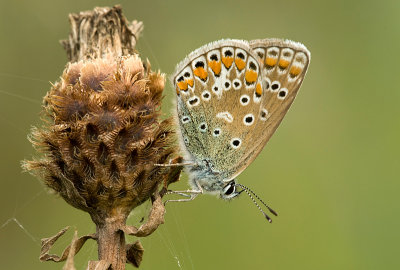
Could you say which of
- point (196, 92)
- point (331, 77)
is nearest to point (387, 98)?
point (331, 77)

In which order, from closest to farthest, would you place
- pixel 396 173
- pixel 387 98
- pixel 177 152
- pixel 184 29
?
pixel 177 152, pixel 396 173, pixel 387 98, pixel 184 29

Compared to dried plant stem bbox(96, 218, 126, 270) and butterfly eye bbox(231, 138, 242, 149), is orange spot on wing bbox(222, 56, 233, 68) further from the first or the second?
dried plant stem bbox(96, 218, 126, 270)

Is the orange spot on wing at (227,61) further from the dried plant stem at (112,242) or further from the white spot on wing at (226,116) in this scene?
the dried plant stem at (112,242)

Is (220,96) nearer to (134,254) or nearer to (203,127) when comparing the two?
(203,127)

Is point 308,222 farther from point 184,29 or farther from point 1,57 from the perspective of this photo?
point 1,57

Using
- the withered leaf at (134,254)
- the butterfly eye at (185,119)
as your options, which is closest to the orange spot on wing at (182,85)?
the butterfly eye at (185,119)

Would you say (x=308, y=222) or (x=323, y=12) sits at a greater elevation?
(x=323, y=12)
